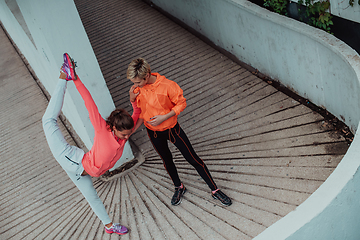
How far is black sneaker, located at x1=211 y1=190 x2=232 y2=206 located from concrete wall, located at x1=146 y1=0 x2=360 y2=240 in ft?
4.11

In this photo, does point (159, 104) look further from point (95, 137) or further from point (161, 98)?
point (95, 137)

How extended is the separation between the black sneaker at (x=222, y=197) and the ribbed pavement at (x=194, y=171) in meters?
0.06

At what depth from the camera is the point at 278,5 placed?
4883 millimetres

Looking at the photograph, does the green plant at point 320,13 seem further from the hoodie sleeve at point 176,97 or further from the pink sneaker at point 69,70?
the pink sneaker at point 69,70

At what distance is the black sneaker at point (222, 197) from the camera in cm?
348

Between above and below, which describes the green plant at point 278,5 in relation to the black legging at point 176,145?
above

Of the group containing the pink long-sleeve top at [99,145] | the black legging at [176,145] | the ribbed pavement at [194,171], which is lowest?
the ribbed pavement at [194,171]

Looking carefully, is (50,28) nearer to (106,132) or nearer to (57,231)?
(106,132)

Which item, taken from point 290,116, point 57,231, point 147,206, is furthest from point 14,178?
point 290,116

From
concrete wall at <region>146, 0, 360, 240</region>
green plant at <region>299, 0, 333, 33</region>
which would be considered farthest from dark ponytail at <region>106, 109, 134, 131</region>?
green plant at <region>299, 0, 333, 33</region>

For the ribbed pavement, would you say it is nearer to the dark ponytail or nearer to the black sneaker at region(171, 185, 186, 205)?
the black sneaker at region(171, 185, 186, 205)

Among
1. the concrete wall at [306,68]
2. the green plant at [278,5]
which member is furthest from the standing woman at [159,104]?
the green plant at [278,5]

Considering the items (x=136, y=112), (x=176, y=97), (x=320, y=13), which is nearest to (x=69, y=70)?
(x=136, y=112)

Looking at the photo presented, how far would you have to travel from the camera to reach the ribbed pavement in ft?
11.3
